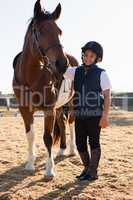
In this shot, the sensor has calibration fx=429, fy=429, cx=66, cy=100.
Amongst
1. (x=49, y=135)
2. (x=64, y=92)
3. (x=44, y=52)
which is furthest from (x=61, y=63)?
(x=64, y=92)

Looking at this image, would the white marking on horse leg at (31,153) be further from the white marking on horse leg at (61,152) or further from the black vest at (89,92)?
the black vest at (89,92)

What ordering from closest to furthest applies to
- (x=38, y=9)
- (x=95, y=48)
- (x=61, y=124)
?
(x=95, y=48)
(x=38, y=9)
(x=61, y=124)

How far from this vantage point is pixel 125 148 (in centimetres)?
812

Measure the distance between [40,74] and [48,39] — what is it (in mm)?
741

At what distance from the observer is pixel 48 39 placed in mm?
5266

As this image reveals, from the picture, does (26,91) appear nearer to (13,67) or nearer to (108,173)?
(13,67)

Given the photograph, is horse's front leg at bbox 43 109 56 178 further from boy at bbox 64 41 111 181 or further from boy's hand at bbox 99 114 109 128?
boy's hand at bbox 99 114 109 128

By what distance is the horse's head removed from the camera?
505 centimetres

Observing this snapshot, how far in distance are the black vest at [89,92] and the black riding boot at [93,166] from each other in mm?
473

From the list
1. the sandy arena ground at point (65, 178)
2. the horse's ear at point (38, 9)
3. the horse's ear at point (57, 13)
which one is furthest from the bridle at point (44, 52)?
the sandy arena ground at point (65, 178)

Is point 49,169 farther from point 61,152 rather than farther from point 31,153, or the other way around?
point 61,152

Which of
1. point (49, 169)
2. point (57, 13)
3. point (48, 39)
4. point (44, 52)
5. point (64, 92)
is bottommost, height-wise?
point (49, 169)

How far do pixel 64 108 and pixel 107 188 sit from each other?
2961 millimetres

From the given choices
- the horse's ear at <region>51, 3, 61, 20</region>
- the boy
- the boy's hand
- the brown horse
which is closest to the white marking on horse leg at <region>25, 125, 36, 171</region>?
the brown horse
